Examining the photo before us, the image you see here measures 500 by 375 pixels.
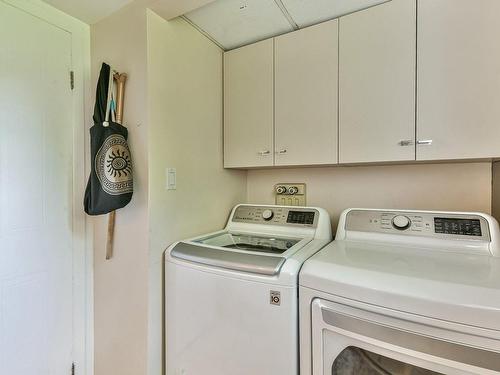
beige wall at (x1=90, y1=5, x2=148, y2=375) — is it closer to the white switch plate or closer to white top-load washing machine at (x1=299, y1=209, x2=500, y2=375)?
the white switch plate

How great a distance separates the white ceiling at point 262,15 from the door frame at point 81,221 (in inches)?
25.1

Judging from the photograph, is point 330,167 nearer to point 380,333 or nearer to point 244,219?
point 244,219

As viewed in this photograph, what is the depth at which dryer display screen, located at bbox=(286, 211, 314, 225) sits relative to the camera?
1474 millimetres

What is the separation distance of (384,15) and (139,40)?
122 centimetres

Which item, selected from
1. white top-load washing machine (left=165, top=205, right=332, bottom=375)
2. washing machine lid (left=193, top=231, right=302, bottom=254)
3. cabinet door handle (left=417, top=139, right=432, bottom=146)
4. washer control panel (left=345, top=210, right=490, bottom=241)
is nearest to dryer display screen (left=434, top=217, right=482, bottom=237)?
washer control panel (left=345, top=210, right=490, bottom=241)

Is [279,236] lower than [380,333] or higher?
higher

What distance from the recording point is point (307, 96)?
4.76 ft

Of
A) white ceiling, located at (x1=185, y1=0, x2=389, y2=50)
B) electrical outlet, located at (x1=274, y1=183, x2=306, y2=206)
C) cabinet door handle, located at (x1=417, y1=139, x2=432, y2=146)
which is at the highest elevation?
white ceiling, located at (x1=185, y1=0, x2=389, y2=50)

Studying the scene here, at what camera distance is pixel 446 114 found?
3.73 feet

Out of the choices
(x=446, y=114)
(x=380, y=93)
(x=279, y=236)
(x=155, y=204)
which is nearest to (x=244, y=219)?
(x=279, y=236)

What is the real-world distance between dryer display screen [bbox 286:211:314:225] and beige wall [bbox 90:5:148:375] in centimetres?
82

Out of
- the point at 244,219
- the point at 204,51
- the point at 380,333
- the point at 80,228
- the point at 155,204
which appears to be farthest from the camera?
the point at 244,219

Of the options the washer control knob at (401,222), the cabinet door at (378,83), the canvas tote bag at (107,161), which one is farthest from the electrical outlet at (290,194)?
the canvas tote bag at (107,161)

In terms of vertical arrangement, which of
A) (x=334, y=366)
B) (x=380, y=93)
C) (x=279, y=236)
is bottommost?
(x=334, y=366)
